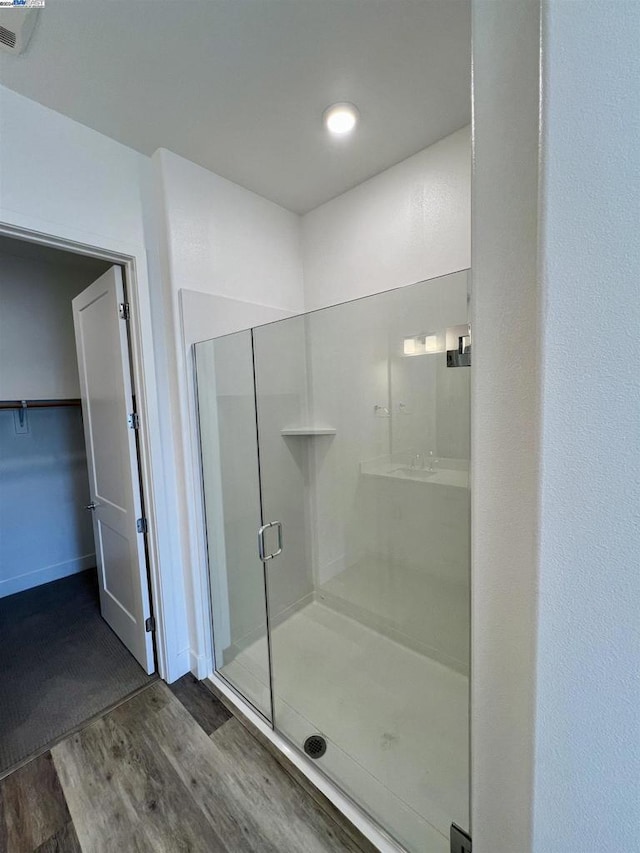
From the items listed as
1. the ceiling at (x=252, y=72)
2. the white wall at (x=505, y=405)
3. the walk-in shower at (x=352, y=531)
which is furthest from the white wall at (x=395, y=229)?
the white wall at (x=505, y=405)

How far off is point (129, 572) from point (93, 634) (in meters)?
0.76

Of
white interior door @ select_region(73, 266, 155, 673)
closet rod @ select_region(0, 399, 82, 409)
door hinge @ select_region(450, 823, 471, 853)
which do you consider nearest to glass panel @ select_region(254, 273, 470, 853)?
door hinge @ select_region(450, 823, 471, 853)

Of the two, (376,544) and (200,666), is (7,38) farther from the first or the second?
(200,666)

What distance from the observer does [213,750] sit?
1.51 metres

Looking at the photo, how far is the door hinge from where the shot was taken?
1.02 m

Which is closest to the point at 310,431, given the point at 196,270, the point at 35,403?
the point at 196,270

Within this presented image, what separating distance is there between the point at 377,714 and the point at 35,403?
10.6 ft

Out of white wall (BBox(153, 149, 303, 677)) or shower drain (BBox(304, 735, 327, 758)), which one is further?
white wall (BBox(153, 149, 303, 677))

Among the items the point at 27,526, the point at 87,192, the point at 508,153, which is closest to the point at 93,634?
the point at 27,526

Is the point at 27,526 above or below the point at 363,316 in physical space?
below

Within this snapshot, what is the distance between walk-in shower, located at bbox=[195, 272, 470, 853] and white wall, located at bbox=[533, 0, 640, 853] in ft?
2.91

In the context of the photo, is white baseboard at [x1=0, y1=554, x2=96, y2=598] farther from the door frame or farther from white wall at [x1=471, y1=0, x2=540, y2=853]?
white wall at [x1=471, y1=0, x2=540, y2=853]

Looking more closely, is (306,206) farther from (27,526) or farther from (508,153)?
(27,526)

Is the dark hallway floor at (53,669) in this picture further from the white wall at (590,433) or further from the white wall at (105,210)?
the white wall at (590,433)
